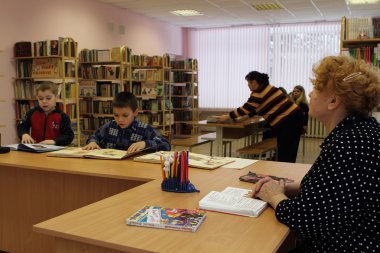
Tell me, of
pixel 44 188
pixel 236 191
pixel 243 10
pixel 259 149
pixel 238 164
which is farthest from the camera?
pixel 243 10

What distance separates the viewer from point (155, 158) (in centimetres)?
233

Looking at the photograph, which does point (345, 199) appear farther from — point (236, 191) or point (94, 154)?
point (94, 154)

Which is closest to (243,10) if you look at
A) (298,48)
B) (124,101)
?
(298,48)

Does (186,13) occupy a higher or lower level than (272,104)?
higher

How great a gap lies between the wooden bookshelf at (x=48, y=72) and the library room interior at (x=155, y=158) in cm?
2

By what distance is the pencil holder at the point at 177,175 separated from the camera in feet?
5.44

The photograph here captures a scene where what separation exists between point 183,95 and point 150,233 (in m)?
7.81

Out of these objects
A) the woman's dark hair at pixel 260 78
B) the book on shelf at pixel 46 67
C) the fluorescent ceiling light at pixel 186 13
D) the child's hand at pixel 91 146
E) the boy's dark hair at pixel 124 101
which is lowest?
the child's hand at pixel 91 146

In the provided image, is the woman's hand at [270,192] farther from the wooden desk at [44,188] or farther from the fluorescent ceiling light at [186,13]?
the fluorescent ceiling light at [186,13]

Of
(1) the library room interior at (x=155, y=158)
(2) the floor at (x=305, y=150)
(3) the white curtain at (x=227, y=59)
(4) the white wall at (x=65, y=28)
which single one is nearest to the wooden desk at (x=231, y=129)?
(1) the library room interior at (x=155, y=158)

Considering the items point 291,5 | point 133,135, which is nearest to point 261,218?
point 133,135

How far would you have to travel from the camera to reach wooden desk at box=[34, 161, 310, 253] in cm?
110

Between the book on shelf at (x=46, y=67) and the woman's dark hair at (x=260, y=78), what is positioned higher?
the book on shelf at (x=46, y=67)

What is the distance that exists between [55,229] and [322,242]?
84cm
